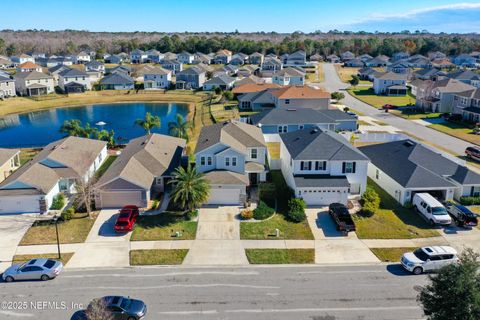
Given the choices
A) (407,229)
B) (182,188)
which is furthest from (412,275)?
(182,188)

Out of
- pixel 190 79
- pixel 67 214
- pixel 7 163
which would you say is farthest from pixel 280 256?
pixel 190 79

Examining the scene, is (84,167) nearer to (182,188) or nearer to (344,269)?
(182,188)

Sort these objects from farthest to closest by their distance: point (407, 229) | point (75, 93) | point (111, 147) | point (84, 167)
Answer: point (75, 93) → point (111, 147) → point (84, 167) → point (407, 229)

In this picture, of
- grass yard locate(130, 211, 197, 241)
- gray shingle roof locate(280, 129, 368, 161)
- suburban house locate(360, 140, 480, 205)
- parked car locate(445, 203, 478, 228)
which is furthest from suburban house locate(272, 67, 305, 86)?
grass yard locate(130, 211, 197, 241)

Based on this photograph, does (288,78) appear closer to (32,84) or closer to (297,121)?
(297,121)

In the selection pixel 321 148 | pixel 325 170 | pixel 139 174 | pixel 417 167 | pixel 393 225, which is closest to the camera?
pixel 393 225

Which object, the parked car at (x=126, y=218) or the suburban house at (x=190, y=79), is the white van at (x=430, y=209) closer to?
the parked car at (x=126, y=218)

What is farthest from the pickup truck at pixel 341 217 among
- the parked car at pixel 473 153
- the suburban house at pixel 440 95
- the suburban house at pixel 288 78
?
the suburban house at pixel 288 78
